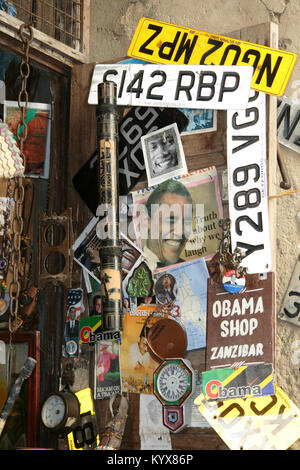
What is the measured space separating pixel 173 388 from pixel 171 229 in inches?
20.0

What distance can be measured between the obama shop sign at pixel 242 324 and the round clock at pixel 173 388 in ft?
0.29

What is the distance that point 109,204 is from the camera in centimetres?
226

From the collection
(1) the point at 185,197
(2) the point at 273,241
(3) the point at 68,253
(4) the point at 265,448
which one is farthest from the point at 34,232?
(4) the point at 265,448

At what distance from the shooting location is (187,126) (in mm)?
2262

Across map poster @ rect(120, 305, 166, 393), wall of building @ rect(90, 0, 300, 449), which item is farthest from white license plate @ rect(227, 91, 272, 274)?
wall of building @ rect(90, 0, 300, 449)

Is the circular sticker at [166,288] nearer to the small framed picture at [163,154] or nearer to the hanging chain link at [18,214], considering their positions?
the small framed picture at [163,154]

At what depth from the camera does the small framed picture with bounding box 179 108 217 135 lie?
2211 mm

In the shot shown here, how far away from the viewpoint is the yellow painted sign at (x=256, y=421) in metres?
1.96

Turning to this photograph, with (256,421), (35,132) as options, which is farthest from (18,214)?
(256,421)

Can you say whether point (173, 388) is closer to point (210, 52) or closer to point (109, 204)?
point (109, 204)

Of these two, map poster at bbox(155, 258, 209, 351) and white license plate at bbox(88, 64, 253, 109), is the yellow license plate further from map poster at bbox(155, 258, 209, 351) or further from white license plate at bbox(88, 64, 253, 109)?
map poster at bbox(155, 258, 209, 351)

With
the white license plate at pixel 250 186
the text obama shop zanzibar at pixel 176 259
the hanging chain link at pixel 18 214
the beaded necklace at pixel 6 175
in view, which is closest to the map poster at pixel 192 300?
the text obama shop zanzibar at pixel 176 259

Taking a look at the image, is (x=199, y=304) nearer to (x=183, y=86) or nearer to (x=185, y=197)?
(x=185, y=197)

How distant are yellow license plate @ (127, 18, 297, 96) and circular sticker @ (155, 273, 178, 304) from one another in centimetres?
66
